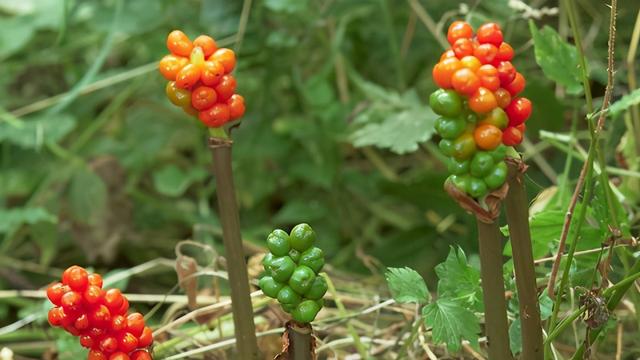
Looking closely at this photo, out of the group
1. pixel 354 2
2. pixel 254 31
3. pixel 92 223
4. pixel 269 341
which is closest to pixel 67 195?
pixel 92 223

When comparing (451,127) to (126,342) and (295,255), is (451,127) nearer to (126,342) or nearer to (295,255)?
(295,255)

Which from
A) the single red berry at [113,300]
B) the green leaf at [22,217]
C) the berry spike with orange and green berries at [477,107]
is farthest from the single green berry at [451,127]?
the green leaf at [22,217]

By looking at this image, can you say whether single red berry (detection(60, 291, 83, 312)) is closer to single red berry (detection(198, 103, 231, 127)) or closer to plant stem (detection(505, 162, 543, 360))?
single red berry (detection(198, 103, 231, 127))

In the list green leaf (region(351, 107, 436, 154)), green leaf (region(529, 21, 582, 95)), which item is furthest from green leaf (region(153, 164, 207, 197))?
green leaf (region(529, 21, 582, 95))

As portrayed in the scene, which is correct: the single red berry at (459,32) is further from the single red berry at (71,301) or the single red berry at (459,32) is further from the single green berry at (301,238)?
the single red berry at (71,301)

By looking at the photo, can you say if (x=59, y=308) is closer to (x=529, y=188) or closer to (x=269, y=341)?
(x=269, y=341)

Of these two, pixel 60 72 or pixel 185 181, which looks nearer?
pixel 185 181
